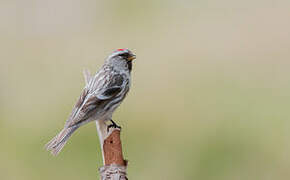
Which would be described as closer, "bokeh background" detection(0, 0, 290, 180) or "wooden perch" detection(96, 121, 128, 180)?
"wooden perch" detection(96, 121, 128, 180)

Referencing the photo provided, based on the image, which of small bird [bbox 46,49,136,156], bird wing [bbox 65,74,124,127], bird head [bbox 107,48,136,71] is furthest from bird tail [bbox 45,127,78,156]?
bird head [bbox 107,48,136,71]

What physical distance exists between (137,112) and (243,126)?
1.19m

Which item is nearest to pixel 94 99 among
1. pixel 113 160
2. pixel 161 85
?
pixel 113 160

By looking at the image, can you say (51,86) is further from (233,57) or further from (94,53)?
(233,57)

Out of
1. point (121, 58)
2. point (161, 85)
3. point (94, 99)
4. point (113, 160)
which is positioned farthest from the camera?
point (161, 85)

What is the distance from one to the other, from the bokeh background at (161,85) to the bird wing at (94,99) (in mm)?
1871

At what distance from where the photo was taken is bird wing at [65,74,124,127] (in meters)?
3.31

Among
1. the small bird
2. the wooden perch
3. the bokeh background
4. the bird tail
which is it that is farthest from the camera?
the bokeh background

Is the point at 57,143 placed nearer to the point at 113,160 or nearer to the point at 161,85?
the point at 113,160

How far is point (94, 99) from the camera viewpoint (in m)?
3.44

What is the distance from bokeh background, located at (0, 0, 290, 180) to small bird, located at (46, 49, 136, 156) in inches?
72.0

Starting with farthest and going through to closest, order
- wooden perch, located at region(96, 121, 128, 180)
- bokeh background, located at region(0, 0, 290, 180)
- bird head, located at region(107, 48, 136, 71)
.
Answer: bokeh background, located at region(0, 0, 290, 180) < bird head, located at region(107, 48, 136, 71) < wooden perch, located at region(96, 121, 128, 180)

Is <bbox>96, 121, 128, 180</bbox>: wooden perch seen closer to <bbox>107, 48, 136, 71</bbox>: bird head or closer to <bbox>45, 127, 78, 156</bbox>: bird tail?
<bbox>45, 127, 78, 156</bbox>: bird tail

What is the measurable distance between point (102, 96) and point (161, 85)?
3359 millimetres
